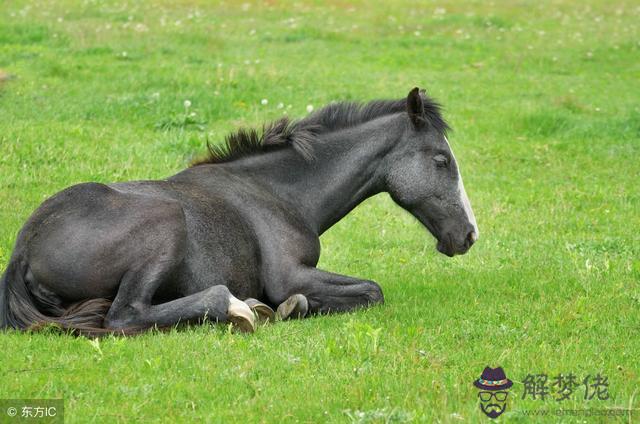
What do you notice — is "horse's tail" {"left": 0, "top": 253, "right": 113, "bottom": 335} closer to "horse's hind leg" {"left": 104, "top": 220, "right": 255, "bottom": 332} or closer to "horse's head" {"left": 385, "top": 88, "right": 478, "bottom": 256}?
"horse's hind leg" {"left": 104, "top": 220, "right": 255, "bottom": 332}

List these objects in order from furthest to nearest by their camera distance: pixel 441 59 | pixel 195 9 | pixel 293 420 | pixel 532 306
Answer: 1. pixel 195 9
2. pixel 441 59
3. pixel 532 306
4. pixel 293 420

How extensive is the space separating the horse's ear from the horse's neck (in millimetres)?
151

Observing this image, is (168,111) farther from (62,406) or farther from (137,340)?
(62,406)

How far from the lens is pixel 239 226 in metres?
8.05

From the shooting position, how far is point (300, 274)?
8062mm

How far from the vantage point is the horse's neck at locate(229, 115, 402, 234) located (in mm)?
8672

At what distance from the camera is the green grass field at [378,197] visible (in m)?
5.88

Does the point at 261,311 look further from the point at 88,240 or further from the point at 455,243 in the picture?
the point at 455,243

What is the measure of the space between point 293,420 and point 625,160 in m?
10.7

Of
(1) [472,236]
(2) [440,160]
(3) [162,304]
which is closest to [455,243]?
(1) [472,236]

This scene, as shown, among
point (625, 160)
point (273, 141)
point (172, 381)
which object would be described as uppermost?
point (273, 141)

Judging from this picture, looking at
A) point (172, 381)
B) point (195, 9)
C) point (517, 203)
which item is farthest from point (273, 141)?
point (195, 9)

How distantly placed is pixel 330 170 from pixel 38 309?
2.90 meters
